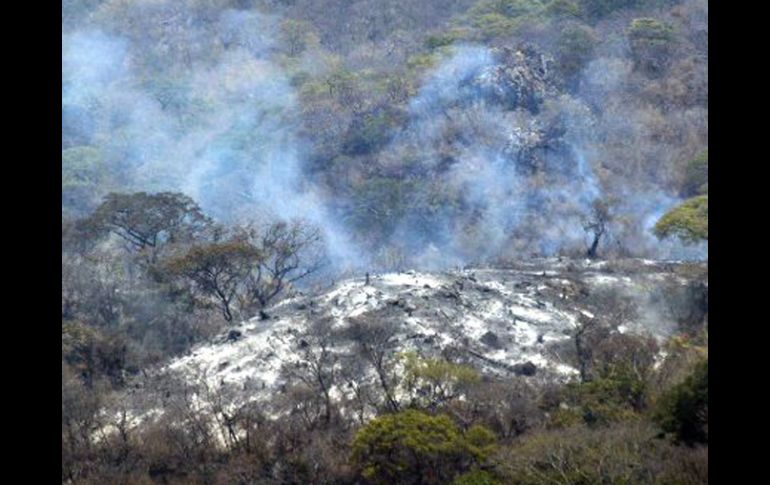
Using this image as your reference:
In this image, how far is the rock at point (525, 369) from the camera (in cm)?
2120

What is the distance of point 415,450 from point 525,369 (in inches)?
222

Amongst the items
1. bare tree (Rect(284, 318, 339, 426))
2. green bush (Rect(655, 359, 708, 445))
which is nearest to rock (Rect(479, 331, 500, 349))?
bare tree (Rect(284, 318, 339, 426))

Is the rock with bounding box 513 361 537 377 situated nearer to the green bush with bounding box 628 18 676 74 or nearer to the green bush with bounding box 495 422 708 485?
the green bush with bounding box 495 422 708 485

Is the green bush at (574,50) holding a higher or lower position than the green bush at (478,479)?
higher

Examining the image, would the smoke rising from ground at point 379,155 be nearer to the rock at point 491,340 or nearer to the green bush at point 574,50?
the green bush at point 574,50

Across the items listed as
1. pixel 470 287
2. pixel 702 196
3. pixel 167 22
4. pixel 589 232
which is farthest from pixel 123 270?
pixel 167 22

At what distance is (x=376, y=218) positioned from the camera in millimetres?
36469

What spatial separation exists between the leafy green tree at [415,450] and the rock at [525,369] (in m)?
4.60

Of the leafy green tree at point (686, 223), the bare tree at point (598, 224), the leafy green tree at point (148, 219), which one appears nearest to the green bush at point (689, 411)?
the leafy green tree at point (686, 223)

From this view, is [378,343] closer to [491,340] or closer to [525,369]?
[491,340]

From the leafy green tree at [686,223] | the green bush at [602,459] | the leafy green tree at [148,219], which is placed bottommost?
the green bush at [602,459]

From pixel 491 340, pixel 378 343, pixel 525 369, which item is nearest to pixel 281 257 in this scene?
pixel 491 340
